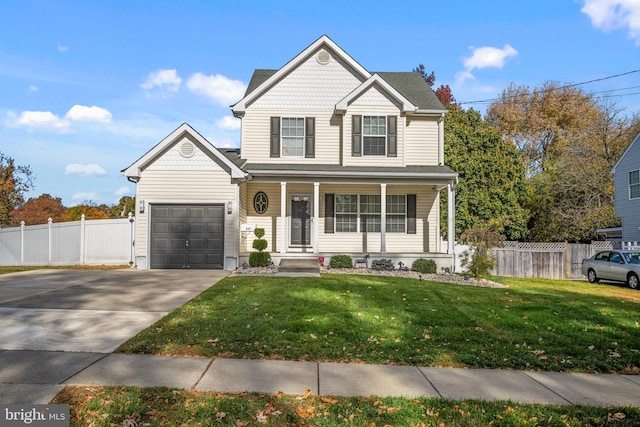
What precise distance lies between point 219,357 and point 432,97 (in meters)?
16.4

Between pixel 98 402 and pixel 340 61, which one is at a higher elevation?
pixel 340 61

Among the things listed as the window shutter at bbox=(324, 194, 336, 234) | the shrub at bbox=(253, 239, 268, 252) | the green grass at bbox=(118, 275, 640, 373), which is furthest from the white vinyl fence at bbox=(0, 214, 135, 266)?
the green grass at bbox=(118, 275, 640, 373)

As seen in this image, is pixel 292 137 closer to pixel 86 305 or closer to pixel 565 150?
pixel 86 305

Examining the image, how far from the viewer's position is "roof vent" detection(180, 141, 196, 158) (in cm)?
1501

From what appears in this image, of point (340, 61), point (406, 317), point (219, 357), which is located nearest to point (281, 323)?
point (219, 357)

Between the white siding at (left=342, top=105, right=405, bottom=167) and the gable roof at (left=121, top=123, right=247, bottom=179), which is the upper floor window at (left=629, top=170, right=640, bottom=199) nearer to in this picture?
the white siding at (left=342, top=105, right=405, bottom=167)

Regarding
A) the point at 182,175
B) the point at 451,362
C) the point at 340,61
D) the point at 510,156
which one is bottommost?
the point at 451,362

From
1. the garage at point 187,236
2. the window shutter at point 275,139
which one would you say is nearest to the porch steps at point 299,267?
the garage at point 187,236

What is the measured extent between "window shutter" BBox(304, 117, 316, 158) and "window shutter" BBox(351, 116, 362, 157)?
1.68m

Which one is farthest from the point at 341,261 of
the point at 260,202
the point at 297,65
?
the point at 297,65

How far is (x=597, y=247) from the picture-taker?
19.8 meters

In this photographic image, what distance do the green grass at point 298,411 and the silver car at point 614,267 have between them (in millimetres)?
14928

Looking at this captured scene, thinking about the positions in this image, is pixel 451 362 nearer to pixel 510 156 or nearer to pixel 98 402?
pixel 98 402

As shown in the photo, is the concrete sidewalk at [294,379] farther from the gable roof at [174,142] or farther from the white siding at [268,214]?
the white siding at [268,214]
